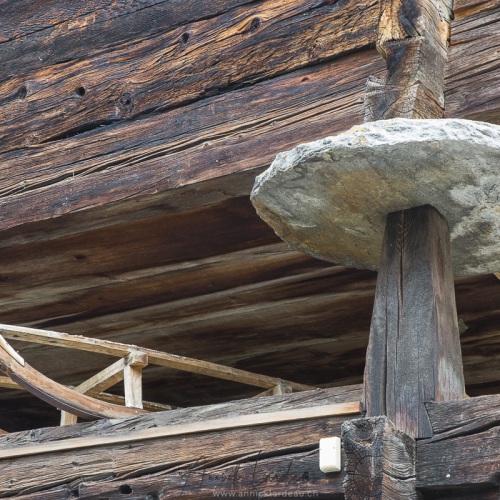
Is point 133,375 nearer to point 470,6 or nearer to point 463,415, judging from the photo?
point 463,415

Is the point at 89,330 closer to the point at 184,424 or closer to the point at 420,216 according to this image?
the point at 184,424

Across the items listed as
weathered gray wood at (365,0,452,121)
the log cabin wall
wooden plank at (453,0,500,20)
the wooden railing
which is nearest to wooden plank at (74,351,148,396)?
the wooden railing

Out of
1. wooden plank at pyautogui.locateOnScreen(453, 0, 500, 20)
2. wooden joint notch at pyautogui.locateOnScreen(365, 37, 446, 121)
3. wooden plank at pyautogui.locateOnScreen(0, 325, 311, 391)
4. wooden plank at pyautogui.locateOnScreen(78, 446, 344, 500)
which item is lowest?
wooden plank at pyautogui.locateOnScreen(78, 446, 344, 500)

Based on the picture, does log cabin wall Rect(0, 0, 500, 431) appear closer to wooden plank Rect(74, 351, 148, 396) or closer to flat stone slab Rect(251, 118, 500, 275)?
flat stone slab Rect(251, 118, 500, 275)

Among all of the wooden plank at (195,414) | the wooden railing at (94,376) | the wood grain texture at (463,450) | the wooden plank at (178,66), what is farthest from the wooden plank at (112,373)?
the wood grain texture at (463,450)

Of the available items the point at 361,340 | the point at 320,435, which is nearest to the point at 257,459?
the point at 320,435

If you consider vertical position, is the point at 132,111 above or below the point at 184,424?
above

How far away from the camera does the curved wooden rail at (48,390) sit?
2834 mm

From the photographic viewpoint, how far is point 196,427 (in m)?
2.62

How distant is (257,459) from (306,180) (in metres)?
0.67

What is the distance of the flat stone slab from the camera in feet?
7.59

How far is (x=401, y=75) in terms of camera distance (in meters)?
2.85

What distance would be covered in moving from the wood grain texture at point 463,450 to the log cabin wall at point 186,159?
873 millimetres

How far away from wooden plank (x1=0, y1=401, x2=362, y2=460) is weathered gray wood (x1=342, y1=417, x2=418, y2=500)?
191 mm
